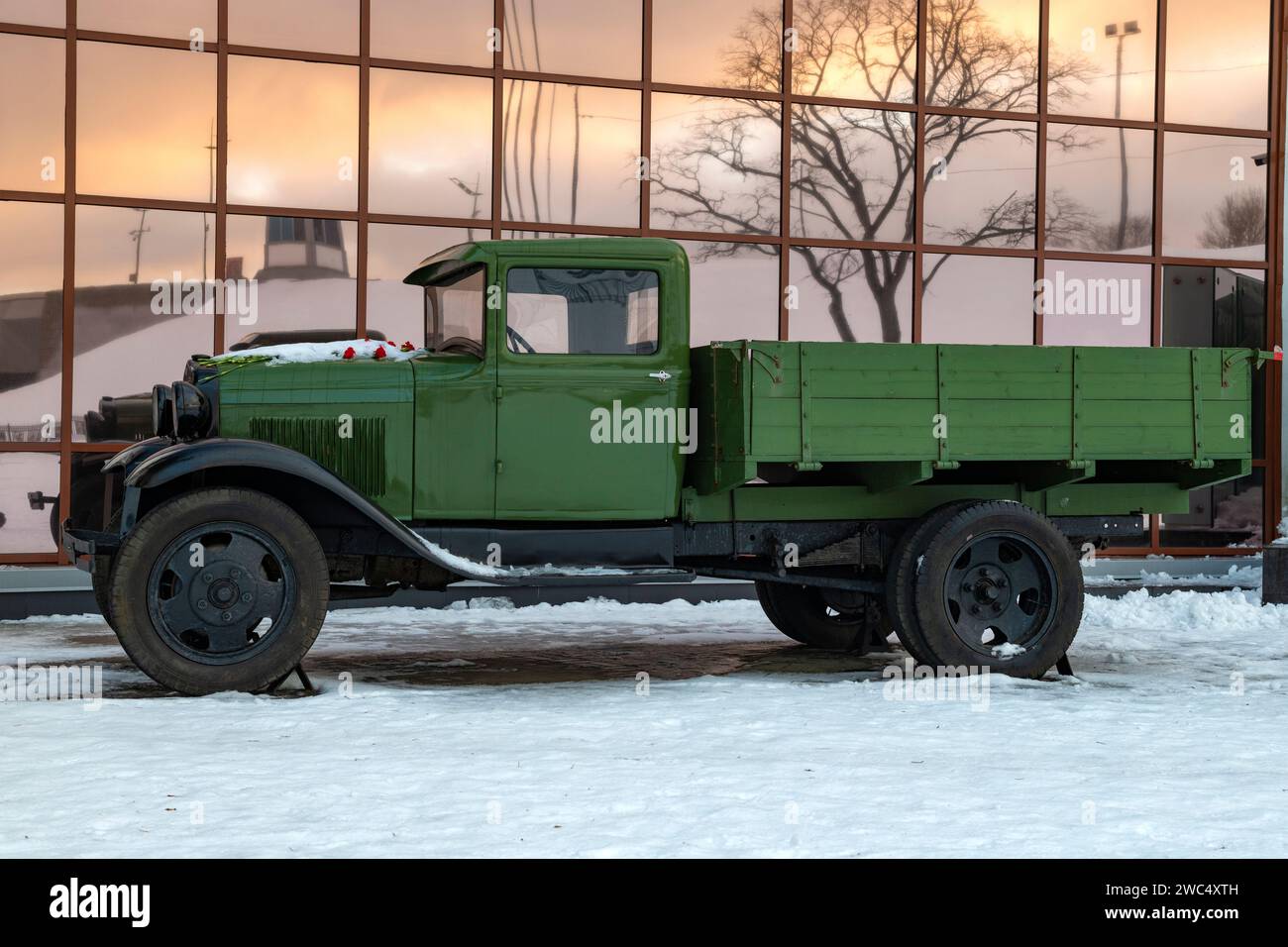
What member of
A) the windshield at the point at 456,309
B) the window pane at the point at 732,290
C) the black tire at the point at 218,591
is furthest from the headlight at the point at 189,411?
the window pane at the point at 732,290

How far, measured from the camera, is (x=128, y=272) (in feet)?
39.6

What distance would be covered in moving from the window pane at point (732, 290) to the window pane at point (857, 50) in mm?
1666

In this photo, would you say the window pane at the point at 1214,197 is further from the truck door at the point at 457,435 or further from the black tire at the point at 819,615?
the truck door at the point at 457,435

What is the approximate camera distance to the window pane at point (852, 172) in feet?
45.0

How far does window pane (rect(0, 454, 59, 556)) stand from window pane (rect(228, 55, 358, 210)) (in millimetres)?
2687

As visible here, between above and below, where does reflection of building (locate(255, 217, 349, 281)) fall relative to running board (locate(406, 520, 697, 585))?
above

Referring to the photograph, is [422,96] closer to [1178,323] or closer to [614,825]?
[1178,323]

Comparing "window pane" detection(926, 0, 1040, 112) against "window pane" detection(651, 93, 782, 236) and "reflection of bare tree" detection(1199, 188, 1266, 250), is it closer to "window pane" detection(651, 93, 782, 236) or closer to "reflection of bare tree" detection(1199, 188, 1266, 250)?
"window pane" detection(651, 93, 782, 236)

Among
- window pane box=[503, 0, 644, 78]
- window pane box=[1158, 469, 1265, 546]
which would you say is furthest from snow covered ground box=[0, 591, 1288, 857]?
window pane box=[503, 0, 644, 78]

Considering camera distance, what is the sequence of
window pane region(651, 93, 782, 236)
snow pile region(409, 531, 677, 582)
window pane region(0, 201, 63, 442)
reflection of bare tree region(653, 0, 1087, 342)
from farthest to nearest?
reflection of bare tree region(653, 0, 1087, 342)
window pane region(651, 93, 782, 236)
window pane region(0, 201, 63, 442)
snow pile region(409, 531, 677, 582)

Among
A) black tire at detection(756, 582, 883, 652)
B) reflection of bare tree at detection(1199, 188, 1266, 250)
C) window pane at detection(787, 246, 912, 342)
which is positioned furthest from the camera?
reflection of bare tree at detection(1199, 188, 1266, 250)

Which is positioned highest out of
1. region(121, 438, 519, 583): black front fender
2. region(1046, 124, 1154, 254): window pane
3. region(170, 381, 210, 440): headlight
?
region(1046, 124, 1154, 254): window pane

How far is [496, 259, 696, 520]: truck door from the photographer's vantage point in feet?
25.1
